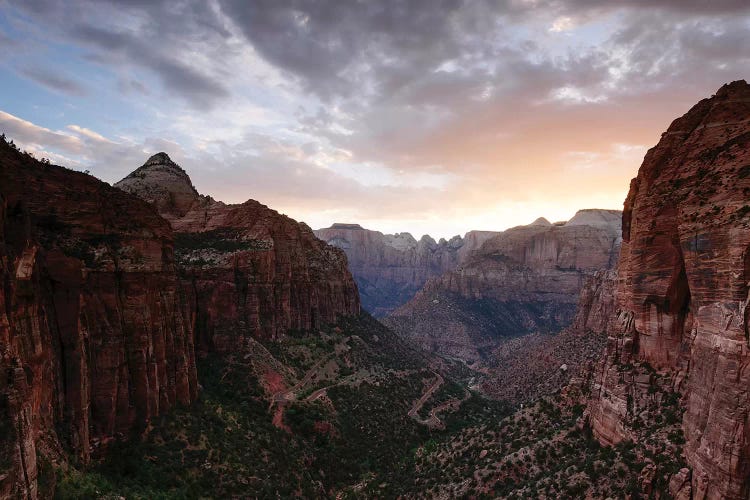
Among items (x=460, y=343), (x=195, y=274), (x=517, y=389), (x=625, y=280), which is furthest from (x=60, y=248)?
(x=460, y=343)

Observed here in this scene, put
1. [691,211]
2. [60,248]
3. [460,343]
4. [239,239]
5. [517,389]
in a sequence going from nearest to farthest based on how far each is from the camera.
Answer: [691,211], [60,248], [239,239], [517,389], [460,343]

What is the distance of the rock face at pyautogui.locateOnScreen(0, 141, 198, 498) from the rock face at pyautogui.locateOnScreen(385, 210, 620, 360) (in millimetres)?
115309

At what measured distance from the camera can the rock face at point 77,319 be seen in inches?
845

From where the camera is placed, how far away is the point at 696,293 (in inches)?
1019

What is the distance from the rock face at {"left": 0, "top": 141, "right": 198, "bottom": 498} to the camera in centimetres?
2145

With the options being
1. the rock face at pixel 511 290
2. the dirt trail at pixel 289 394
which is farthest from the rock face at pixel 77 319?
the rock face at pixel 511 290

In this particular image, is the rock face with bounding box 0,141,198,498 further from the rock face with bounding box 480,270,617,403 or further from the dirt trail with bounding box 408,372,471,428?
the rock face with bounding box 480,270,617,403

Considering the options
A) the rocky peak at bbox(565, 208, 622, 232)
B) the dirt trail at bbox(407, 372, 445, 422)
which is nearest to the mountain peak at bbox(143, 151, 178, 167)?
the dirt trail at bbox(407, 372, 445, 422)

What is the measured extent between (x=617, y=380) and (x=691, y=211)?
46.5 feet

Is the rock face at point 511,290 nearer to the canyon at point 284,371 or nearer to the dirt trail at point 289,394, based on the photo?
the dirt trail at point 289,394

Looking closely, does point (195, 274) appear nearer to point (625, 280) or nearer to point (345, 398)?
point (345, 398)

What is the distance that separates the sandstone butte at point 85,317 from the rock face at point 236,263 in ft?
1.16

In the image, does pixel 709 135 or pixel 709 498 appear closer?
pixel 709 498

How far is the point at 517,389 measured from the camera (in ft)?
283
